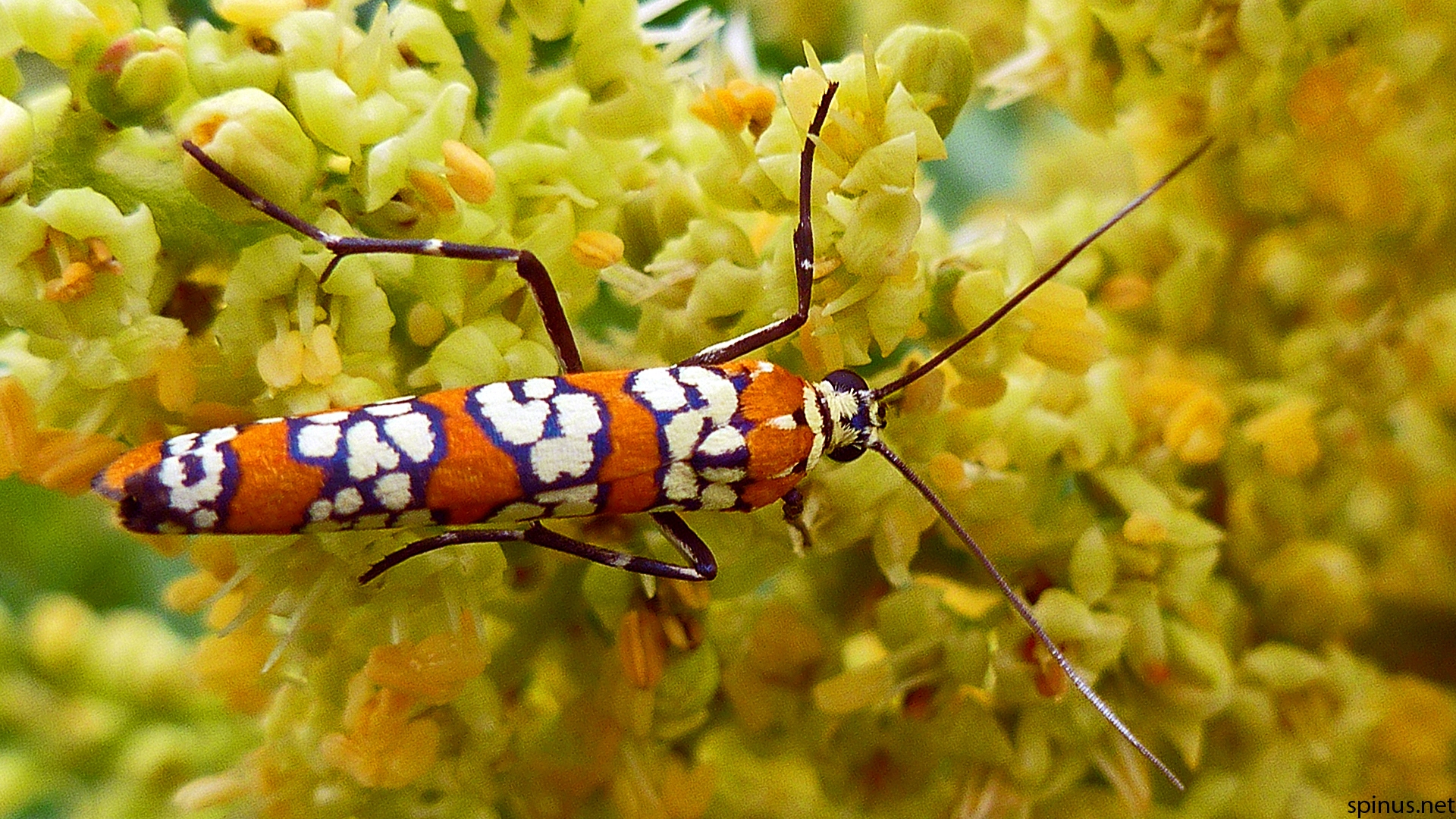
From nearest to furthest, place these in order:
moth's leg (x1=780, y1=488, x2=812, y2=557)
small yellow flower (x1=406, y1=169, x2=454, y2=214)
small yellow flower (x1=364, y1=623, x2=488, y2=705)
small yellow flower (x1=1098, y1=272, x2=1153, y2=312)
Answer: small yellow flower (x1=406, y1=169, x2=454, y2=214) → small yellow flower (x1=364, y1=623, x2=488, y2=705) → moth's leg (x1=780, y1=488, x2=812, y2=557) → small yellow flower (x1=1098, y1=272, x2=1153, y2=312)

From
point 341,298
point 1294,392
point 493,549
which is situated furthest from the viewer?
point 1294,392

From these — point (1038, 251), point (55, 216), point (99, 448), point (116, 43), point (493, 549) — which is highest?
point (116, 43)

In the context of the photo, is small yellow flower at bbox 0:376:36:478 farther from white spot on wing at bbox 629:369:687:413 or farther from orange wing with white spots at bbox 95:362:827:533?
white spot on wing at bbox 629:369:687:413

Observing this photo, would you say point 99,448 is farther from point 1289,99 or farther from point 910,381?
point 1289,99

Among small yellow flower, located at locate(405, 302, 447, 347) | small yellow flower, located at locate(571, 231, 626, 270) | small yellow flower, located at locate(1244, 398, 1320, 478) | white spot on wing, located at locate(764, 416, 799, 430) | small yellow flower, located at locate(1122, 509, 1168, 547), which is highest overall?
small yellow flower, located at locate(405, 302, 447, 347)

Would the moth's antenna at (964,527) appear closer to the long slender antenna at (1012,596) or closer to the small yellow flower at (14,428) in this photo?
the long slender antenna at (1012,596)

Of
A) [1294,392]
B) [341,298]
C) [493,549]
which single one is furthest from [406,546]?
[1294,392]

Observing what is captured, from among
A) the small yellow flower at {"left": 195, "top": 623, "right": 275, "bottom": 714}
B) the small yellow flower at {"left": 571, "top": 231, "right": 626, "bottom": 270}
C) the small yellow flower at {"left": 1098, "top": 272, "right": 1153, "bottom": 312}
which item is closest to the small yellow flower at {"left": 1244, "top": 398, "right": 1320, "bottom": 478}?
the small yellow flower at {"left": 1098, "top": 272, "right": 1153, "bottom": 312}
